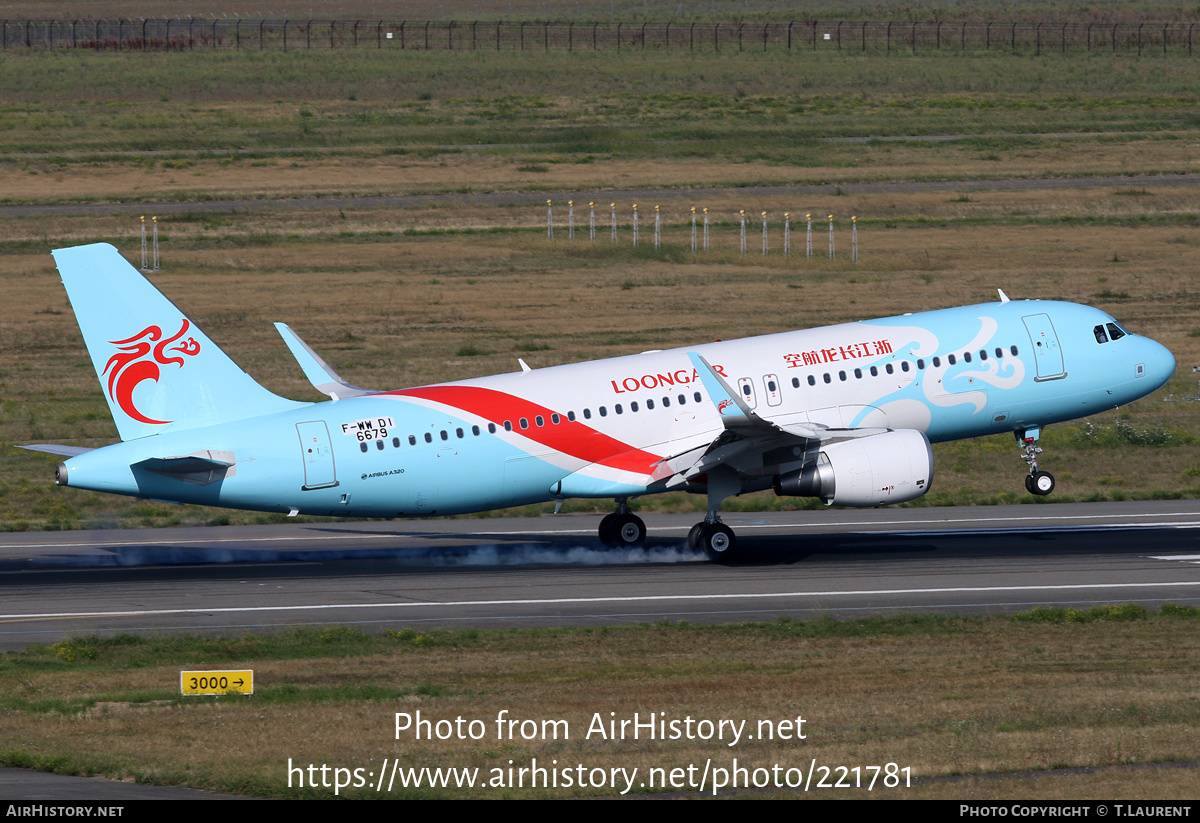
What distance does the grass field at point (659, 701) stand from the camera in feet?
71.1

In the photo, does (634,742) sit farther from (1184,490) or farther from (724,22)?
(724,22)

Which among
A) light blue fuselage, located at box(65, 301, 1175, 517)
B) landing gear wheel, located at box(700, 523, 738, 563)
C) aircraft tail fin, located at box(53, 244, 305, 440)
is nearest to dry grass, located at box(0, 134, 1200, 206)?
light blue fuselage, located at box(65, 301, 1175, 517)

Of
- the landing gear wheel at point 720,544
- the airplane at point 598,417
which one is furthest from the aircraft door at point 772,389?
the landing gear wheel at point 720,544

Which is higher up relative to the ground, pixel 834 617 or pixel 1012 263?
pixel 1012 263

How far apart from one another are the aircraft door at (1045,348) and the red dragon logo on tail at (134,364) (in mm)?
21025

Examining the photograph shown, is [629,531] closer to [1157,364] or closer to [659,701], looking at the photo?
[1157,364]

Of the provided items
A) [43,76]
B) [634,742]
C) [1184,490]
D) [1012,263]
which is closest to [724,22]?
[43,76]

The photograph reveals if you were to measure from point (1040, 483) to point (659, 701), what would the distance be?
1848 centimetres

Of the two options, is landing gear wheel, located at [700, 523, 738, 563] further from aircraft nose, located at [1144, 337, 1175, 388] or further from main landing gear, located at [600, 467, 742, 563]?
aircraft nose, located at [1144, 337, 1175, 388]

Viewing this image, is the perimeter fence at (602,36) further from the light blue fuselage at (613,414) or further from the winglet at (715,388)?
the winglet at (715,388)

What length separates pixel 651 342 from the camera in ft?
217

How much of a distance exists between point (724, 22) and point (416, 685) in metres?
180

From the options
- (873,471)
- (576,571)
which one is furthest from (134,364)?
(873,471)

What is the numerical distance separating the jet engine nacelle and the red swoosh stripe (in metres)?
5.06
